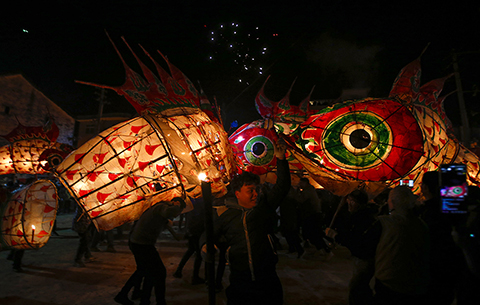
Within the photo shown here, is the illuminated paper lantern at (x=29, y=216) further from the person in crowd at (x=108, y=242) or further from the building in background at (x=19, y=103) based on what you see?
the building in background at (x=19, y=103)

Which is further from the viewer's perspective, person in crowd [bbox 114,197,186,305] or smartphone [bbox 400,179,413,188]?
smartphone [bbox 400,179,413,188]

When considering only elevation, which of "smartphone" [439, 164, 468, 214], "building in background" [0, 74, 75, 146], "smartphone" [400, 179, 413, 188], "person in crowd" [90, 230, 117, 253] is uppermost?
"building in background" [0, 74, 75, 146]

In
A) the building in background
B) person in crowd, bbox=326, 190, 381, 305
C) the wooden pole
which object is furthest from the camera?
the building in background

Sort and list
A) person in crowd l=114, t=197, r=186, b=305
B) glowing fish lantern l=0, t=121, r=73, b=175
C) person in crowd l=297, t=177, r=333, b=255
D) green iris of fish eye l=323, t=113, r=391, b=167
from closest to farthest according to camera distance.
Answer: person in crowd l=114, t=197, r=186, b=305 → green iris of fish eye l=323, t=113, r=391, b=167 → glowing fish lantern l=0, t=121, r=73, b=175 → person in crowd l=297, t=177, r=333, b=255

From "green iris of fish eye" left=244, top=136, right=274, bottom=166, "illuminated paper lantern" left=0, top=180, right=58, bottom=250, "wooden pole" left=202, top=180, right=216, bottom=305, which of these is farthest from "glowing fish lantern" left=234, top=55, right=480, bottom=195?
"illuminated paper lantern" left=0, top=180, right=58, bottom=250

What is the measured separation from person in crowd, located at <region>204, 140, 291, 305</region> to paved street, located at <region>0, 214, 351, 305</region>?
1.99 meters

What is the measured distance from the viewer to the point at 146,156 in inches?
164

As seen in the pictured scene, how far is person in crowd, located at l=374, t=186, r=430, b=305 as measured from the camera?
1.96 meters

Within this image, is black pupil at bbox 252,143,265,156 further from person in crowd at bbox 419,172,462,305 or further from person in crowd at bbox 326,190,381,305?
person in crowd at bbox 419,172,462,305

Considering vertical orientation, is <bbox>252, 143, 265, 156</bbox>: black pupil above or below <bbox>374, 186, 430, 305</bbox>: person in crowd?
above

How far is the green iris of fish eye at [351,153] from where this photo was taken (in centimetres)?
442

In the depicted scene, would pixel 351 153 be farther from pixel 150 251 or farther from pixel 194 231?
pixel 150 251

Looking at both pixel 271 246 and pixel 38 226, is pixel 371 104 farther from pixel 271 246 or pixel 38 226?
pixel 38 226

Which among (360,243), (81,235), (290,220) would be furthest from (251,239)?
(81,235)
